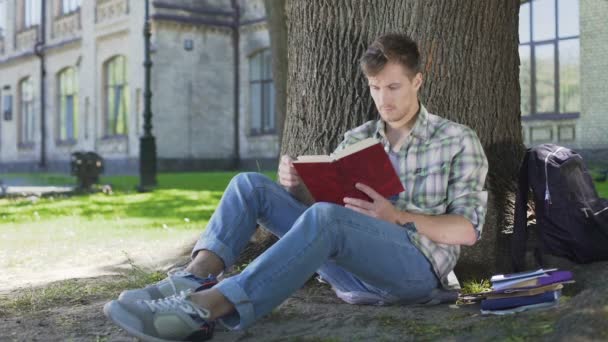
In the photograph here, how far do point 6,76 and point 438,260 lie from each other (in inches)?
1327

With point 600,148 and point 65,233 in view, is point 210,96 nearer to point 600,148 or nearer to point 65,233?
point 600,148

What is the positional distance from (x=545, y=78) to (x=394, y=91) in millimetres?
17799

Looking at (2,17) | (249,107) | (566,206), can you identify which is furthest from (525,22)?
(2,17)

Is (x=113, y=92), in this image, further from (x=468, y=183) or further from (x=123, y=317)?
(x=123, y=317)

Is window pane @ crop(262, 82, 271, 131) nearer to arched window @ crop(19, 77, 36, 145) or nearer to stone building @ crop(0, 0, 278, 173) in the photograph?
stone building @ crop(0, 0, 278, 173)

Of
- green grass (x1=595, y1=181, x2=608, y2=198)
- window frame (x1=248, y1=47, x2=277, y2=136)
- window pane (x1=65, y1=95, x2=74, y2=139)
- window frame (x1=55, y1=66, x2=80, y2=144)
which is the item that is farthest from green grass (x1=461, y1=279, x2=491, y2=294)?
window pane (x1=65, y1=95, x2=74, y2=139)

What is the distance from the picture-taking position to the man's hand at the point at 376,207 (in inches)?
132

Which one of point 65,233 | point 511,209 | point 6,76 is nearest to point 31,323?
point 511,209

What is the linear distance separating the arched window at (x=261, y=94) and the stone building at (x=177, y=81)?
0.03m

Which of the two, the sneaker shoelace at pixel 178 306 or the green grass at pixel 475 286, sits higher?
the sneaker shoelace at pixel 178 306

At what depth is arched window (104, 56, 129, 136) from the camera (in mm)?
26719

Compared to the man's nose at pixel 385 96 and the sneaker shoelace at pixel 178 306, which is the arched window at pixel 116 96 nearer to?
the man's nose at pixel 385 96

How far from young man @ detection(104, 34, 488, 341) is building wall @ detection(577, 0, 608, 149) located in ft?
54.0

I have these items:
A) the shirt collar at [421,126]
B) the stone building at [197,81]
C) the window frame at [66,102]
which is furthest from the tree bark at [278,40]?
the window frame at [66,102]
